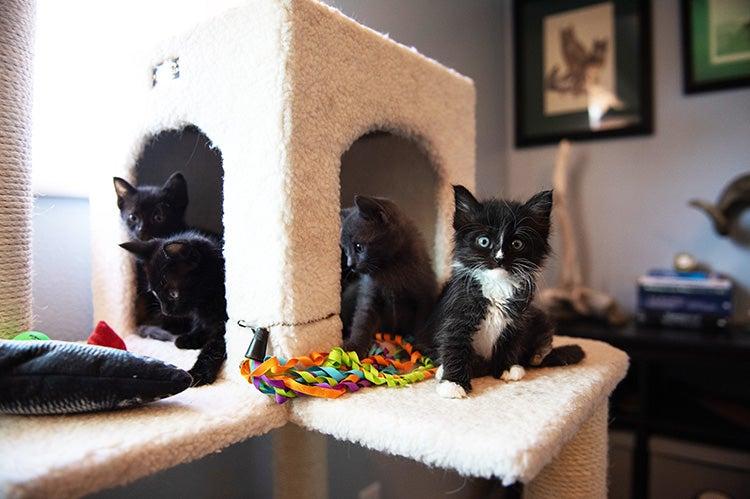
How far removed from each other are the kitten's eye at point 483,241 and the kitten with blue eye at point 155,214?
0.55 meters

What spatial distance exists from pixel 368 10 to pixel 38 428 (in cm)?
129

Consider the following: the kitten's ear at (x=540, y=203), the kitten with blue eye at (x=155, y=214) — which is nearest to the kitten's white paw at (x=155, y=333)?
the kitten with blue eye at (x=155, y=214)

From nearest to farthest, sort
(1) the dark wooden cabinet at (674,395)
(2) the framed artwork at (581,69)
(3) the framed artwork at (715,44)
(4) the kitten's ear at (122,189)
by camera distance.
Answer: (4) the kitten's ear at (122,189) < (1) the dark wooden cabinet at (674,395) < (3) the framed artwork at (715,44) < (2) the framed artwork at (581,69)

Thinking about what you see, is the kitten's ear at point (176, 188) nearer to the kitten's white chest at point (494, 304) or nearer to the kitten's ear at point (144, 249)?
the kitten's ear at point (144, 249)

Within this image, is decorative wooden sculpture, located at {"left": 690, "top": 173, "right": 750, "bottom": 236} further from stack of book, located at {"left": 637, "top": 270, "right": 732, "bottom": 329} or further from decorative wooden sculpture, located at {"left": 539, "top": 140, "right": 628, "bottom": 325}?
decorative wooden sculpture, located at {"left": 539, "top": 140, "right": 628, "bottom": 325}

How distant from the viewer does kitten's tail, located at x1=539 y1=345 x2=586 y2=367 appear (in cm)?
79

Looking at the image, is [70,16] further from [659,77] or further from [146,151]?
[659,77]

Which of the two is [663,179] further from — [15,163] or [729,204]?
[15,163]

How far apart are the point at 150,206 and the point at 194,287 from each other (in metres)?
0.19

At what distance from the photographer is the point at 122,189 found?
842 mm

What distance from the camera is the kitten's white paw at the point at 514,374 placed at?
711mm

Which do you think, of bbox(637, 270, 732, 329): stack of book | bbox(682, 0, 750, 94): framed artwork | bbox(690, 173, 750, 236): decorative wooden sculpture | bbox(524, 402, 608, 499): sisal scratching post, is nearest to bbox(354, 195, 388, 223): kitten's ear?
bbox(524, 402, 608, 499): sisal scratching post

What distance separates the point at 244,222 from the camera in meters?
0.72

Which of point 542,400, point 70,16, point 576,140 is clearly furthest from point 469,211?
point 576,140
